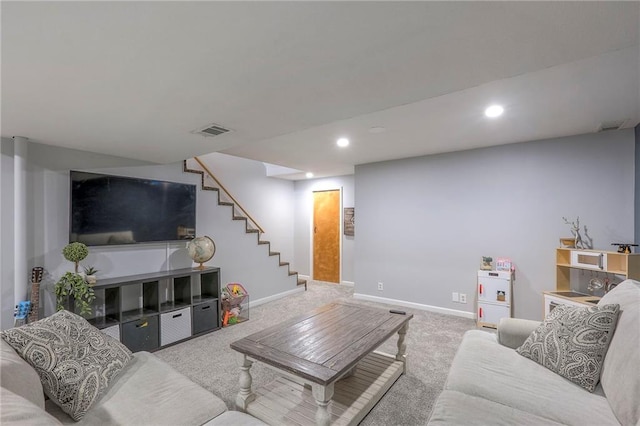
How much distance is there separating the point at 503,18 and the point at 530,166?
10.7 ft

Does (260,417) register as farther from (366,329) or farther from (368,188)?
(368,188)

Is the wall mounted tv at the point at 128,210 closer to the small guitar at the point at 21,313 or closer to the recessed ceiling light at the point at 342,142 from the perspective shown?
the small guitar at the point at 21,313

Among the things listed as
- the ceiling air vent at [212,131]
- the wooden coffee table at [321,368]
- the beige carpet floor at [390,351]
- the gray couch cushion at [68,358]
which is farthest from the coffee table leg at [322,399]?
the ceiling air vent at [212,131]

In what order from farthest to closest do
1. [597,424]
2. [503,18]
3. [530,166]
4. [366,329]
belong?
1. [530,166]
2. [366,329]
3. [597,424]
4. [503,18]

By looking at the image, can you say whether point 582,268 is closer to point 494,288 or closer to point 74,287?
point 494,288

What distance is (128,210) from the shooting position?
3.30 m

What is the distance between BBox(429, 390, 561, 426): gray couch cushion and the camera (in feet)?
4.24

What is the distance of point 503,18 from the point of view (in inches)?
43.6

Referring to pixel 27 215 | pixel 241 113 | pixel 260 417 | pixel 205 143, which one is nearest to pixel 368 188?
pixel 205 143

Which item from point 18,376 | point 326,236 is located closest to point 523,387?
point 18,376

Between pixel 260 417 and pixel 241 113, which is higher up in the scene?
pixel 241 113

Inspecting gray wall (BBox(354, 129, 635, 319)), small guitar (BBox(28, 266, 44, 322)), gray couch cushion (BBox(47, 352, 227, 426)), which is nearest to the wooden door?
gray wall (BBox(354, 129, 635, 319))

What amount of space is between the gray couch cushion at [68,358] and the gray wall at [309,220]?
4.83m

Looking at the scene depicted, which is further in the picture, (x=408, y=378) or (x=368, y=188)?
(x=368, y=188)
